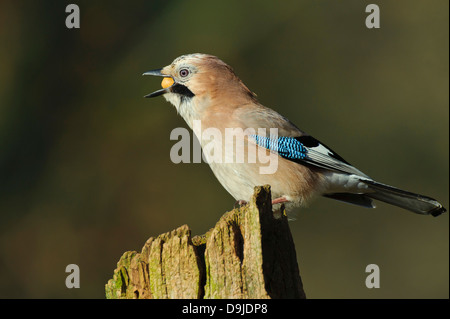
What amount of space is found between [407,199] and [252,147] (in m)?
1.58

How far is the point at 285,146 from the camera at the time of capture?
5.39 meters

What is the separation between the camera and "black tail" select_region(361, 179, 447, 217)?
218 inches

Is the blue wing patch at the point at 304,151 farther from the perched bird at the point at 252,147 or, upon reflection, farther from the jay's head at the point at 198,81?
the jay's head at the point at 198,81

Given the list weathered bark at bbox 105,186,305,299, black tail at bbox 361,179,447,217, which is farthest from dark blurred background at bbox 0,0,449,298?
weathered bark at bbox 105,186,305,299

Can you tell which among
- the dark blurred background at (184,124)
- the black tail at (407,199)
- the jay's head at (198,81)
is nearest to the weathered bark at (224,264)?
the jay's head at (198,81)

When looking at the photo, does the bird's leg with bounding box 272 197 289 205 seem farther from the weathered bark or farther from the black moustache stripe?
the weathered bark

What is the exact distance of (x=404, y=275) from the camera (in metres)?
9.56

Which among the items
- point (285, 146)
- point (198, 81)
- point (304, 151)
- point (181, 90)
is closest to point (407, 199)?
point (304, 151)

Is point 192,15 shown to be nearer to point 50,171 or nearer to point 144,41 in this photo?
point 144,41

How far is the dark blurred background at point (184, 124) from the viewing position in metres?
8.93

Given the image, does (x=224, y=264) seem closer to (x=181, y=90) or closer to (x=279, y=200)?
(x=279, y=200)

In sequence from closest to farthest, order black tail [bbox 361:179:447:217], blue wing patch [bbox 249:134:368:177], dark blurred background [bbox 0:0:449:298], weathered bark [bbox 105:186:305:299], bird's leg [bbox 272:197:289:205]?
weathered bark [bbox 105:186:305:299]
bird's leg [bbox 272:197:289:205]
blue wing patch [bbox 249:134:368:177]
black tail [bbox 361:179:447:217]
dark blurred background [bbox 0:0:449:298]

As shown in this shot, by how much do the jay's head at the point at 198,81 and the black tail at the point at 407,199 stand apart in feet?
4.97

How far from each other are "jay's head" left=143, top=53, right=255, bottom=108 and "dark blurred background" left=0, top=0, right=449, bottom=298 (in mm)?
3429
